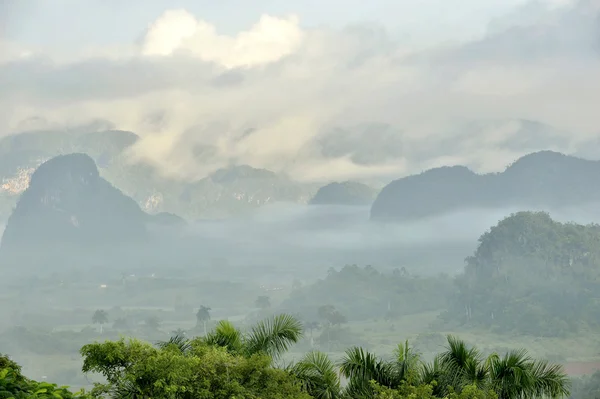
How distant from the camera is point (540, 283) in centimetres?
19338

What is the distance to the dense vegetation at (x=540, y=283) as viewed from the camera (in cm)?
17738

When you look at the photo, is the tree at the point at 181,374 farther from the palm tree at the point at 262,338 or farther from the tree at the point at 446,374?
the palm tree at the point at 262,338

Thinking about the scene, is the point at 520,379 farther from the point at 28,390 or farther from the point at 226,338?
the point at 28,390

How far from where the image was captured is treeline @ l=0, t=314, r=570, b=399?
1282 cm

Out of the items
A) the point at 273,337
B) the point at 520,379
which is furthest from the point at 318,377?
the point at 520,379

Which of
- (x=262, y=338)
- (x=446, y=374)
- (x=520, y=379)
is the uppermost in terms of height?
(x=262, y=338)

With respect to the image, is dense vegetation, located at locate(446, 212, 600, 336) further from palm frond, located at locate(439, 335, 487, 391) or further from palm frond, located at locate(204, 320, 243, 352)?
palm frond, located at locate(204, 320, 243, 352)

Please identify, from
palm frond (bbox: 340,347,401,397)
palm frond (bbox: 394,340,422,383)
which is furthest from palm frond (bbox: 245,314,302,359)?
palm frond (bbox: 394,340,422,383)

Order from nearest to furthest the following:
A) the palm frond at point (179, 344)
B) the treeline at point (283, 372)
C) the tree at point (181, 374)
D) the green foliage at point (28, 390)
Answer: the green foliage at point (28, 390) → the tree at point (181, 374) → the treeline at point (283, 372) → the palm frond at point (179, 344)

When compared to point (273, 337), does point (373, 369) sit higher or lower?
lower

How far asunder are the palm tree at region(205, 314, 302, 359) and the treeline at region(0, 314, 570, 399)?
2 centimetres

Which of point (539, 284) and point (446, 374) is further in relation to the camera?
point (539, 284)

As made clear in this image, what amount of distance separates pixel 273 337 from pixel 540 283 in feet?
623

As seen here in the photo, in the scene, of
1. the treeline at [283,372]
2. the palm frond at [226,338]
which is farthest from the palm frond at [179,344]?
the palm frond at [226,338]
